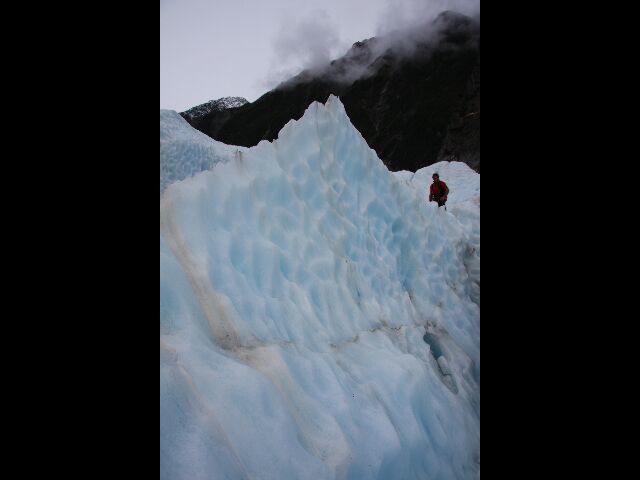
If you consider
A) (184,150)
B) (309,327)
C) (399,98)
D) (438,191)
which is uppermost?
(399,98)

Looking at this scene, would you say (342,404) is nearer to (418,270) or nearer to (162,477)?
(162,477)

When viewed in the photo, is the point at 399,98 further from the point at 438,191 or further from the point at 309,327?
the point at 309,327

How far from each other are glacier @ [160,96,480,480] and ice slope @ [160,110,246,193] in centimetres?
577

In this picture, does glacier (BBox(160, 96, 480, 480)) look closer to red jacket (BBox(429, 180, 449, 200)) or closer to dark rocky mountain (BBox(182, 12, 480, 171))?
red jacket (BBox(429, 180, 449, 200))

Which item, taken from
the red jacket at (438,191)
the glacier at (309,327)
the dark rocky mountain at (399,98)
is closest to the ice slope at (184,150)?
the dark rocky mountain at (399,98)

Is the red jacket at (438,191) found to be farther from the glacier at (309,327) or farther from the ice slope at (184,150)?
the ice slope at (184,150)

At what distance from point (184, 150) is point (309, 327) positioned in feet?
26.5

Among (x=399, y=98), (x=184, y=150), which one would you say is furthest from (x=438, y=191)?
(x=399, y=98)

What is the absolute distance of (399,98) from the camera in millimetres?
14523

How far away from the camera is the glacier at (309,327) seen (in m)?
1.55
